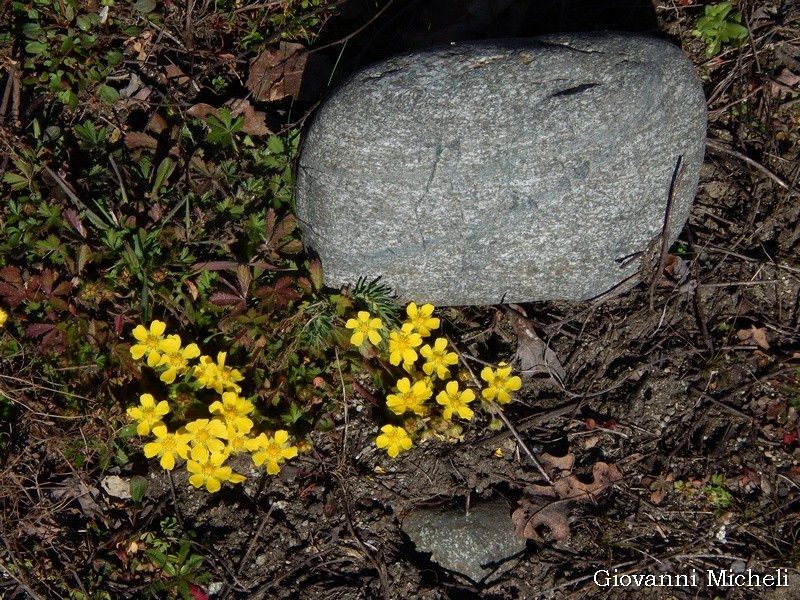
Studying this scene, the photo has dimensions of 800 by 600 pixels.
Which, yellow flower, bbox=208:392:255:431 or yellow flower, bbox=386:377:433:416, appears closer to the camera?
yellow flower, bbox=208:392:255:431

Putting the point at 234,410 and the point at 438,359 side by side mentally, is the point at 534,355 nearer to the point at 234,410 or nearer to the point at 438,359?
the point at 438,359

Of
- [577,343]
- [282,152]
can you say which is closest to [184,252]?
[282,152]

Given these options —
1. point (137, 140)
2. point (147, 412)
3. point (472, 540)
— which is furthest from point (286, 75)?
point (472, 540)

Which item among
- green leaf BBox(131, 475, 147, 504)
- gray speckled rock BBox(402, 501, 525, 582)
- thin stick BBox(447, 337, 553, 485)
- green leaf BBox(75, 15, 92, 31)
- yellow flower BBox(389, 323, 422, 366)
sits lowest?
gray speckled rock BBox(402, 501, 525, 582)

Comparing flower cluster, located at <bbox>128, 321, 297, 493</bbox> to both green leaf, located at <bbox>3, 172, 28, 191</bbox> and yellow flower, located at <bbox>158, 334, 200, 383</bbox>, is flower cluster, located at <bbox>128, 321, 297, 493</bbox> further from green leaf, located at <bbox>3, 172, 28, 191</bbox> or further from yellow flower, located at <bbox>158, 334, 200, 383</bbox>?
green leaf, located at <bbox>3, 172, 28, 191</bbox>

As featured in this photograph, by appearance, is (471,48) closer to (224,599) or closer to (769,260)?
(769,260)

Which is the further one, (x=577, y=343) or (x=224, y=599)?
(x=577, y=343)

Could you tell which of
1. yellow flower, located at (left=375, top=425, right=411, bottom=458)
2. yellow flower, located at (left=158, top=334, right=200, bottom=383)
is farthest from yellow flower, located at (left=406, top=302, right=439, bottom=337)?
yellow flower, located at (left=158, top=334, right=200, bottom=383)
